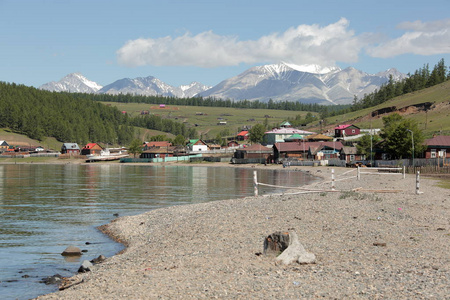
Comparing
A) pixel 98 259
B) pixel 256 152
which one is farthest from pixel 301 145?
pixel 98 259

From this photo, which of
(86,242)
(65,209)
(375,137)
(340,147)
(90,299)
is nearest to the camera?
(90,299)

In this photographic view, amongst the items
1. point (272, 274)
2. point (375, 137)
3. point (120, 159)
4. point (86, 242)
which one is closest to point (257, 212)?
point (86, 242)

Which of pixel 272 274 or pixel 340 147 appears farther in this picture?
pixel 340 147

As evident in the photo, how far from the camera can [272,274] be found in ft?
46.6

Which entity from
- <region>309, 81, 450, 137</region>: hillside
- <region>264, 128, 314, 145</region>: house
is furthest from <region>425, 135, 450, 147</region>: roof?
<region>264, 128, 314, 145</region>: house

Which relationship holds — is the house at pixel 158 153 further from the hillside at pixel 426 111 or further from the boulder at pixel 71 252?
the boulder at pixel 71 252

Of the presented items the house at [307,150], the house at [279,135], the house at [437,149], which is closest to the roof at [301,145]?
the house at [307,150]

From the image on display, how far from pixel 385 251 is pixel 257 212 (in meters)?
11.1

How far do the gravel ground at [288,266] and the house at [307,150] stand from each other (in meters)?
108

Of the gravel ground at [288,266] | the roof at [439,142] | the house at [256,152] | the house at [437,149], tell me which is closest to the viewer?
the gravel ground at [288,266]

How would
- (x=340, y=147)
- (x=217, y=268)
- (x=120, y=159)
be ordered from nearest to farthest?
1. (x=217, y=268)
2. (x=340, y=147)
3. (x=120, y=159)

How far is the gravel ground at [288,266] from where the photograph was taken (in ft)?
42.2

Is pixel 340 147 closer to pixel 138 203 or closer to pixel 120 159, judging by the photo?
pixel 120 159

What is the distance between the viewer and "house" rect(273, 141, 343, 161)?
135 metres
